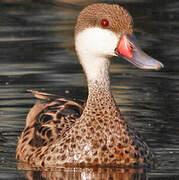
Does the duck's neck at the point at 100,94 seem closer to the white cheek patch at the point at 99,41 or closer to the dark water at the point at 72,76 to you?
the white cheek patch at the point at 99,41

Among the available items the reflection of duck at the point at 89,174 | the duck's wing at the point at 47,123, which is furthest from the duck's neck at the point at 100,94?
the reflection of duck at the point at 89,174

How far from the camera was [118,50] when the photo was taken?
859cm

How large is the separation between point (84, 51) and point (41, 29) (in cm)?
671

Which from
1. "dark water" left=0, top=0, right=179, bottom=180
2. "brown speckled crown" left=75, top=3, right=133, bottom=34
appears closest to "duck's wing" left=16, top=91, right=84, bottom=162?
"dark water" left=0, top=0, right=179, bottom=180

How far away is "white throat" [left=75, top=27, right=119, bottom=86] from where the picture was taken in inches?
338

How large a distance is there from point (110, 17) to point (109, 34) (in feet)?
0.56

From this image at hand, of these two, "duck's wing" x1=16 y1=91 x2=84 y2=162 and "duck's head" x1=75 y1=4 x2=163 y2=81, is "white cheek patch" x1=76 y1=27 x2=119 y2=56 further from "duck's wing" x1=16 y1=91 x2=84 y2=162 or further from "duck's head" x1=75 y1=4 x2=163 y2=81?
"duck's wing" x1=16 y1=91 x2=84 y2=162

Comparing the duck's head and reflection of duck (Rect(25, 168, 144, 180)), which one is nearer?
reflection of duck (Rect(25, 168, 144, 180))

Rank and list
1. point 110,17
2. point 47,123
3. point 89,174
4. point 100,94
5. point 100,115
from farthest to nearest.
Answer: point 47,123, point 100,94, point 100,115, point 110,17, point 89,174

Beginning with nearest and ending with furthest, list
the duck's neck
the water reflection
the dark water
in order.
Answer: the water reflection < the duck's neck < the dark water

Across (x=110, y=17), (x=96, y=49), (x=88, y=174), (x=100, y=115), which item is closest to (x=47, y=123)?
(x=100, y=115)

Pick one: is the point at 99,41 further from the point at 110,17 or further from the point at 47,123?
the point at 47,123

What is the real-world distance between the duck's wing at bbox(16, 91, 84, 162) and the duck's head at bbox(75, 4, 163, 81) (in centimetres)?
94

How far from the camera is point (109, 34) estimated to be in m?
8.61
